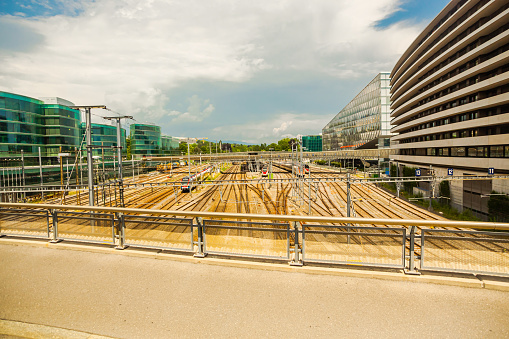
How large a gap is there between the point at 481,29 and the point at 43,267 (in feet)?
107

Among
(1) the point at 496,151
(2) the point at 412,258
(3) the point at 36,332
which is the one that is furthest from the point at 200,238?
(1) the point at 496,151

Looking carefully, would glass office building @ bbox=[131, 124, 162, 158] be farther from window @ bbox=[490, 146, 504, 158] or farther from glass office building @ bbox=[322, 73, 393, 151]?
window @ bbox=[490, 146, 504, 158]

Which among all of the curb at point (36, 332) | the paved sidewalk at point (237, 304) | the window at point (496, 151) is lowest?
the curb at point (36, 332)

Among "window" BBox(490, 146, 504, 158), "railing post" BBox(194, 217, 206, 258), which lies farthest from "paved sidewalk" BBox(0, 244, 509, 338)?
"window" BBox(490, 146, 504, 158)

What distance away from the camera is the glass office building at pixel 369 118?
64.0 meters

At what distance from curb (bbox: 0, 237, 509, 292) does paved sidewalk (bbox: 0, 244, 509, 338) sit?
9 centimetres

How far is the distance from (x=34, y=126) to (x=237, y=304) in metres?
46.3

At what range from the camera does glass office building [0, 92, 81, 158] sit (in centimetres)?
3259

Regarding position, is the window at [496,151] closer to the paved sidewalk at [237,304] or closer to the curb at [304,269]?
the curb at [304,269]

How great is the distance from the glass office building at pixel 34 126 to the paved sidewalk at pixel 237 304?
36154mm

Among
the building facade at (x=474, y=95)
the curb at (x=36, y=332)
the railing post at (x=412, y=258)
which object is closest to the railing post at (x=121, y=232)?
the curb at (x=36, y=332)

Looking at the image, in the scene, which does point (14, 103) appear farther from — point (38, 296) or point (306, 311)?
point (306, 311)

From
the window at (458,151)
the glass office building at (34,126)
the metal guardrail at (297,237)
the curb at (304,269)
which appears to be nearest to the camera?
the curb at (304,269)

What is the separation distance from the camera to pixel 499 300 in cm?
330
